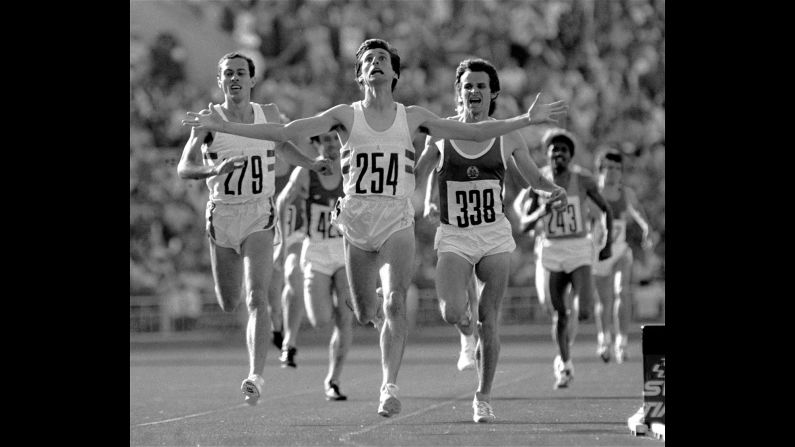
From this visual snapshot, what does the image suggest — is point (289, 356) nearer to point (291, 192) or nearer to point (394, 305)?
point (291, 192)

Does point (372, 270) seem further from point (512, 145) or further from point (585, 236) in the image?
point (585, 236)

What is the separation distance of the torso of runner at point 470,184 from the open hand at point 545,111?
139cm

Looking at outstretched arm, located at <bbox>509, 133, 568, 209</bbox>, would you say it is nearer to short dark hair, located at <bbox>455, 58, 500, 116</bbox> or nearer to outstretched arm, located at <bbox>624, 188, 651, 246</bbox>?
short dark hair, located at <bbox>455, 58, 500, 116</bbox>

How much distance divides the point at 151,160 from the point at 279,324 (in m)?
13.2

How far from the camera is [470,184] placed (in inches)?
431

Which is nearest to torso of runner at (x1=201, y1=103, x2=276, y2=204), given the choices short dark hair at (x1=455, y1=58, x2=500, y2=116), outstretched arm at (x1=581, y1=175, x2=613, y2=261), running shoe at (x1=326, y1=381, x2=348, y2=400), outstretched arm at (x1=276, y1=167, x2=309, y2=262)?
short dark hair at (x1=455, y1=58, x2=500, y2=116)

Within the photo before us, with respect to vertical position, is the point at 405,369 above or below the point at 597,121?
below

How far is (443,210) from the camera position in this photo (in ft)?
36.3

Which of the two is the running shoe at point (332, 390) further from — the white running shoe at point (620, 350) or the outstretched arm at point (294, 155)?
the white running shoe at point (620, 350)

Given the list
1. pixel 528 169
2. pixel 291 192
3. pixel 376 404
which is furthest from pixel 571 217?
pixel 528 169

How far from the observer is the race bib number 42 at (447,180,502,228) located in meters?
10.9
